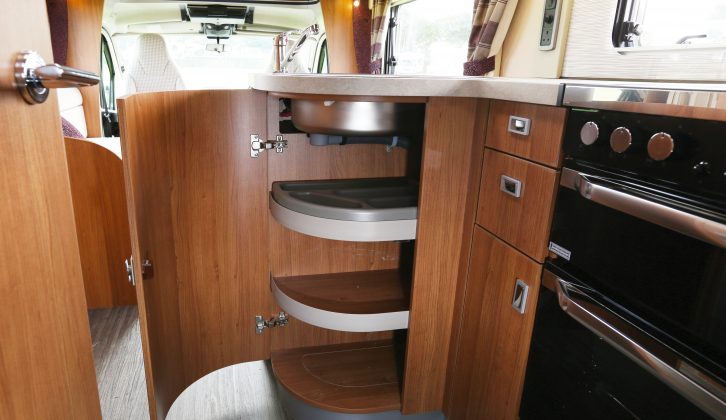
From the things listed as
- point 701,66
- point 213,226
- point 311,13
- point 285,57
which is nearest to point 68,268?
point 213,226

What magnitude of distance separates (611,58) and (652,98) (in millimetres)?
883

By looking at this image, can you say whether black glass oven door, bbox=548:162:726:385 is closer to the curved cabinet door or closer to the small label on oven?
the small label on oven

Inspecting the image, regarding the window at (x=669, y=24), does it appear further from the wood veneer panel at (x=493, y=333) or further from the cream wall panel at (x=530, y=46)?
the wood veneer panel at (x=493, y=333)

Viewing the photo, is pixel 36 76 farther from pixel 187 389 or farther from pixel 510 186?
pixel 187 389

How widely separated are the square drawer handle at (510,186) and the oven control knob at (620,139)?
250mm

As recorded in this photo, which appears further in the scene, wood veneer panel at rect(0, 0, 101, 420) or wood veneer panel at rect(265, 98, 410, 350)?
wood veneer panel at rect(265, 98, 410, 350)

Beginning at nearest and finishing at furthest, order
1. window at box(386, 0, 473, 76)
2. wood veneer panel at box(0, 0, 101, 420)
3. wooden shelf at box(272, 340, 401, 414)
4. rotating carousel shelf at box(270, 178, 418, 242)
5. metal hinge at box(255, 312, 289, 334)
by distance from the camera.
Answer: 1. wood veneer panel at box(0, 0, 101, 420)
2. rotating carousel shelf at box(270, 178, 418, 242)
3. wooden shelf at box(272, 340, 401, 414)
4. metal hinge at box(255, 312, 289, 334)
5. window at box(386, 0, 473, 76)

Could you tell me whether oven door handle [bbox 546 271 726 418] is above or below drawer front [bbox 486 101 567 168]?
below

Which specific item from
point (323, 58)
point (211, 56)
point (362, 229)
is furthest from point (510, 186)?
point (211, 56)

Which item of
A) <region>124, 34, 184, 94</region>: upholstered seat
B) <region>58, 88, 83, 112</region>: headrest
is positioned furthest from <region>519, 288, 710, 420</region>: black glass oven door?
<region>124, 34, 184, 94</region>: upholstered seat

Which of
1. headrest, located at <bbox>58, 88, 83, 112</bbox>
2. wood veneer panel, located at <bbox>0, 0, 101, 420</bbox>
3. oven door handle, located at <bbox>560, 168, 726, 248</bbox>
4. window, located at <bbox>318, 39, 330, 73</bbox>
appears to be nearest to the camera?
wood veneer panel, located at <bbox>0, 0, 101, 420</bbox>

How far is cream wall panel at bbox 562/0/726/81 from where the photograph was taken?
113 centimetres

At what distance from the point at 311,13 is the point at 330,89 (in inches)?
125

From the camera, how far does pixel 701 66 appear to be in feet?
3.74
